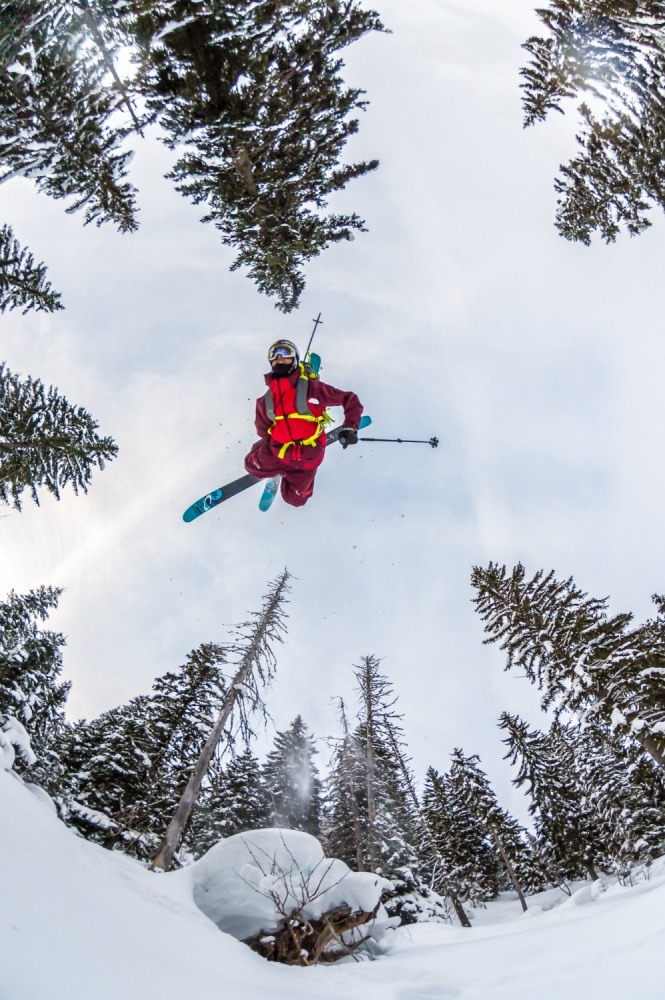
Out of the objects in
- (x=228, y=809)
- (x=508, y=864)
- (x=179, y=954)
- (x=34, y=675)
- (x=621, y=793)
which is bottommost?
(x=508, y=864)

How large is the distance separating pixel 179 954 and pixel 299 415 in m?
6.76

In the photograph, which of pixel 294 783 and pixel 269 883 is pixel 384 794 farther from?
pixel 269 883

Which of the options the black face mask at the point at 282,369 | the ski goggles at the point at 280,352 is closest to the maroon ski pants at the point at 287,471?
the black face mask at the point at 282,369

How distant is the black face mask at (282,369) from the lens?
8.27 metres

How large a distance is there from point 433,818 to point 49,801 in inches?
1078

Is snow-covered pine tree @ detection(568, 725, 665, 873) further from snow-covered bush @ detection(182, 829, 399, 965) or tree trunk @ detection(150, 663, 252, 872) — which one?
tree trunk @ detection(150, 663, 252, 872)

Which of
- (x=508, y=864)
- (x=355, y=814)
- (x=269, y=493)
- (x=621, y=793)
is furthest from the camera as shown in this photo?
(x=508, y=864)

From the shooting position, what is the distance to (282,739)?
28281 millimetres

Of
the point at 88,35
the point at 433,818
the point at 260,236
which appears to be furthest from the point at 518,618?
the point at 433,818

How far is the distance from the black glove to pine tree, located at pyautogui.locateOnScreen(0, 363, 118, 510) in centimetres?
564

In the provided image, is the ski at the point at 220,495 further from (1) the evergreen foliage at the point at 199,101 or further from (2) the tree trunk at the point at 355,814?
(2) the tree trunk at the point at 355,814

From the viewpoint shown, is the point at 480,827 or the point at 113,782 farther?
the point at 480,827

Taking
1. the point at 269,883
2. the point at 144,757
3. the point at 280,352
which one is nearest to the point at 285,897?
the point at 269,883

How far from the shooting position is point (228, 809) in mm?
21422
